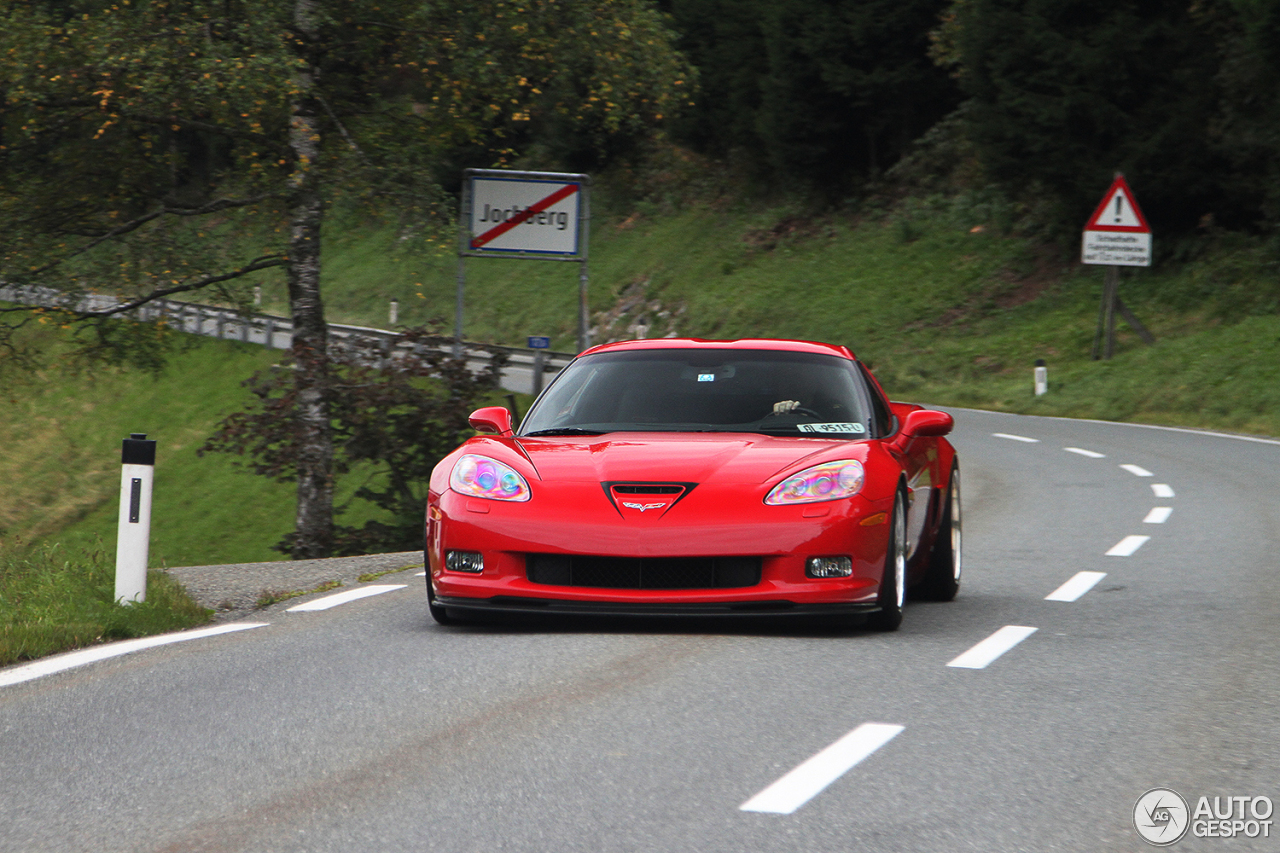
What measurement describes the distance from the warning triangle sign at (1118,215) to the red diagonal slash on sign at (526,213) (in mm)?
11459

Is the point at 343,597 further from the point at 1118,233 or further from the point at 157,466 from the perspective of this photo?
the point at 157,466

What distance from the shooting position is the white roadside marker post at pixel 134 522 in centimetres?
763

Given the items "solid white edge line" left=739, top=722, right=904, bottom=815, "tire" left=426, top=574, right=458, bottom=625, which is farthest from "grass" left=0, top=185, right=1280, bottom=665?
"solid white edge line" left=739, top=722, right=904, bottom=815

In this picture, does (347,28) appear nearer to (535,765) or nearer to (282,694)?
(282,694)

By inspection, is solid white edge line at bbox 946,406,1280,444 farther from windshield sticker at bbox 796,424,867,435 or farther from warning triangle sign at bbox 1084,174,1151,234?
windshield sticker at bbox 796,424,867,435

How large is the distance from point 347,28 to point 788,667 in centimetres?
1184

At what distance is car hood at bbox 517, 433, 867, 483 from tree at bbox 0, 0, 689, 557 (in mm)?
8570

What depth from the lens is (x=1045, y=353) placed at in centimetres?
3241

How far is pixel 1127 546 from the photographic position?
11.5m

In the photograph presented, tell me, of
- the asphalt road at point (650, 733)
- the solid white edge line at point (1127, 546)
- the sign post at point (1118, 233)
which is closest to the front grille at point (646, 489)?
the asphalt road at point (650, 733)

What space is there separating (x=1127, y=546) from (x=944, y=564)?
134 inches

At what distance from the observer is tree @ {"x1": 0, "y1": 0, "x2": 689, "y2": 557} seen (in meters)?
15.4

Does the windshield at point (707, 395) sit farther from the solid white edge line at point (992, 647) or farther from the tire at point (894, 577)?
the solid white edge line at point (992, 647)

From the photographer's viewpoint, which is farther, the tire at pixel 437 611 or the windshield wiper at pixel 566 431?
the windshield wiper at pixel 566 431
